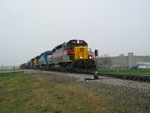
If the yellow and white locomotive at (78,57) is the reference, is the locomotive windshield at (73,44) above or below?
above

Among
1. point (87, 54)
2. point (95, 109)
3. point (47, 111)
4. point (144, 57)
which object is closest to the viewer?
point (95, 109)

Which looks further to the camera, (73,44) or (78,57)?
(73,44)

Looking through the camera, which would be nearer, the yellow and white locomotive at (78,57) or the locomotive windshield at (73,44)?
the yellow and white locomotive at (78,57)

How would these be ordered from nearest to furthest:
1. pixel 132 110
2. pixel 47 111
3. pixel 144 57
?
pixel 132 110
pixel 47 111
pixel 144 57

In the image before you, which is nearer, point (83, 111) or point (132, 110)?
point (132, 110)

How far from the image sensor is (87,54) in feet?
68.7

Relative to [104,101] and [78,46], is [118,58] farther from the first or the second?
[104,101]

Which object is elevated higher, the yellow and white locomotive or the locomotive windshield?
the locomotive windshield

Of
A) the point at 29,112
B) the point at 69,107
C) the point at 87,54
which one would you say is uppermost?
the point at 87,54

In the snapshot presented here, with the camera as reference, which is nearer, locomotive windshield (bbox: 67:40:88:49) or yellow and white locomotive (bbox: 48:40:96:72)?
yellow and white locomotive (bbox: 48:40:96:72)

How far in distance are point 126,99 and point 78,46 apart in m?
15.2

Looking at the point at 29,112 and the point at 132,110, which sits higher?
the point at 132,110

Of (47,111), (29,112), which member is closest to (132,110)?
(47,111)

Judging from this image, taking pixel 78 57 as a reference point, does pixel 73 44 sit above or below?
above
